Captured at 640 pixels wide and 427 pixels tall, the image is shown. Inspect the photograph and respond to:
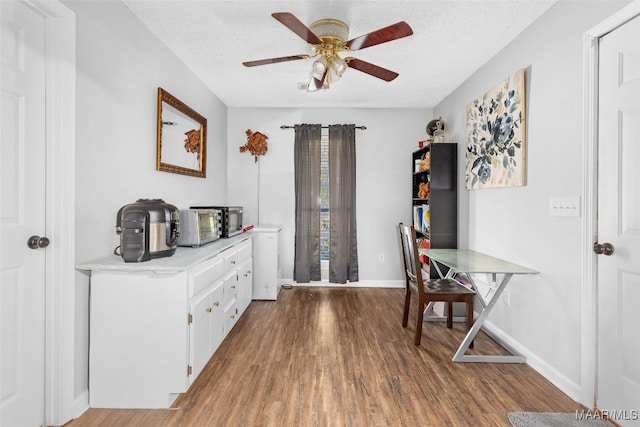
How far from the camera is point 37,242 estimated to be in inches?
62.6

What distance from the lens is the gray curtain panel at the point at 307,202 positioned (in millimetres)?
4383

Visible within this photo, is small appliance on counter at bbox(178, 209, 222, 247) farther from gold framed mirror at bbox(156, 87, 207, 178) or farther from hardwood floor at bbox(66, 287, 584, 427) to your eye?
hardwood floor at bbox(66, 287, 584, 427)

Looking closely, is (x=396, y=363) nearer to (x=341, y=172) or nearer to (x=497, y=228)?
(x=497, y=228)

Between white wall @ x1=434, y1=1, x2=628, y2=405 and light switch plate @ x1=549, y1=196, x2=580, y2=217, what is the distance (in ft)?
0.12

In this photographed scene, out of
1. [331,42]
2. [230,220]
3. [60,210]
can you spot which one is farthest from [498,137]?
[60,210]

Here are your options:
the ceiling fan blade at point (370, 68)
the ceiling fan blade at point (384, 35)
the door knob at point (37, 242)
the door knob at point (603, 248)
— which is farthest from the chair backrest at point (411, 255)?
the door knob at point (37, 242)

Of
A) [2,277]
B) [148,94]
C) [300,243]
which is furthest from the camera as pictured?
[300,243]

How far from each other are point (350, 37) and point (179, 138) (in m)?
1.76

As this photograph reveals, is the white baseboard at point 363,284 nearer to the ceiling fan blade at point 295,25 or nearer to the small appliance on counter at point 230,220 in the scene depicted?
the small appliance on counter at point 230,220

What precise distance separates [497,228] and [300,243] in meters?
2.41

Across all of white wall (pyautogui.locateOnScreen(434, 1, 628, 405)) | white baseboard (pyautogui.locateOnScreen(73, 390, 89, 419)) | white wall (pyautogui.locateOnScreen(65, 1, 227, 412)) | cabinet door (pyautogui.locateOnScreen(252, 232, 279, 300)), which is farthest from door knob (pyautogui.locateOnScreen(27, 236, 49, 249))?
white wall (pyautogui.locateOnScreen(434, 1, 628, 405))

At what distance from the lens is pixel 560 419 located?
1.75 metres

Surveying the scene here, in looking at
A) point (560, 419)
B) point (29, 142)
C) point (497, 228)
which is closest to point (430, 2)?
point (497, 228)

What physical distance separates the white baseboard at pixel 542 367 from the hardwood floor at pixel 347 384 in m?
0.05
